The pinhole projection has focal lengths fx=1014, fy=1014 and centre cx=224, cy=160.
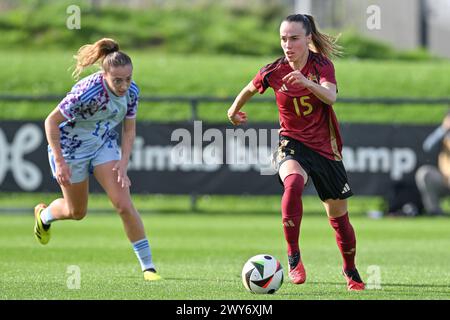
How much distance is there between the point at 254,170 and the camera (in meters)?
18.1

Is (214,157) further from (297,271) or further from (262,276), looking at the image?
(262,276)

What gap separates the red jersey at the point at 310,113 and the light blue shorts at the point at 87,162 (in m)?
1.63

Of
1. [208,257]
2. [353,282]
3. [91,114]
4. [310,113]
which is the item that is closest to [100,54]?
[91,114]

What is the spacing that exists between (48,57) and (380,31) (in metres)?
12.4

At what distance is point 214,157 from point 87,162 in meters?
8.93

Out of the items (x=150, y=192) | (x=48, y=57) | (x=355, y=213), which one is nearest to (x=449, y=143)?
(x=355, y=213)

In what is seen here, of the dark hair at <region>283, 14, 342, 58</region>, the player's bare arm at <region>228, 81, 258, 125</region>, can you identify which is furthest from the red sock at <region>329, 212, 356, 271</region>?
the dark hair at <region>283, 14, 342, 58</region>

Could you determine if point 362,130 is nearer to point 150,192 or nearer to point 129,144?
point 150,192

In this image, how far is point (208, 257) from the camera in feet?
37.0

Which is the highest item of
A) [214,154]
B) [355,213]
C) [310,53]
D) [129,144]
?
[310,53]

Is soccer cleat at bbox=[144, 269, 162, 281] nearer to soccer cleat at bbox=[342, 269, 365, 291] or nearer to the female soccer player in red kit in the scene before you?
the female soccer player in red kit

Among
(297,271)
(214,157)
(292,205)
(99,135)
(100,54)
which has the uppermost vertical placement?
(100,54)

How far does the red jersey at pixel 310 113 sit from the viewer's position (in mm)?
8172

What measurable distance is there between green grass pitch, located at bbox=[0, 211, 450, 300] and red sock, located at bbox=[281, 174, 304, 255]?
439 mm
